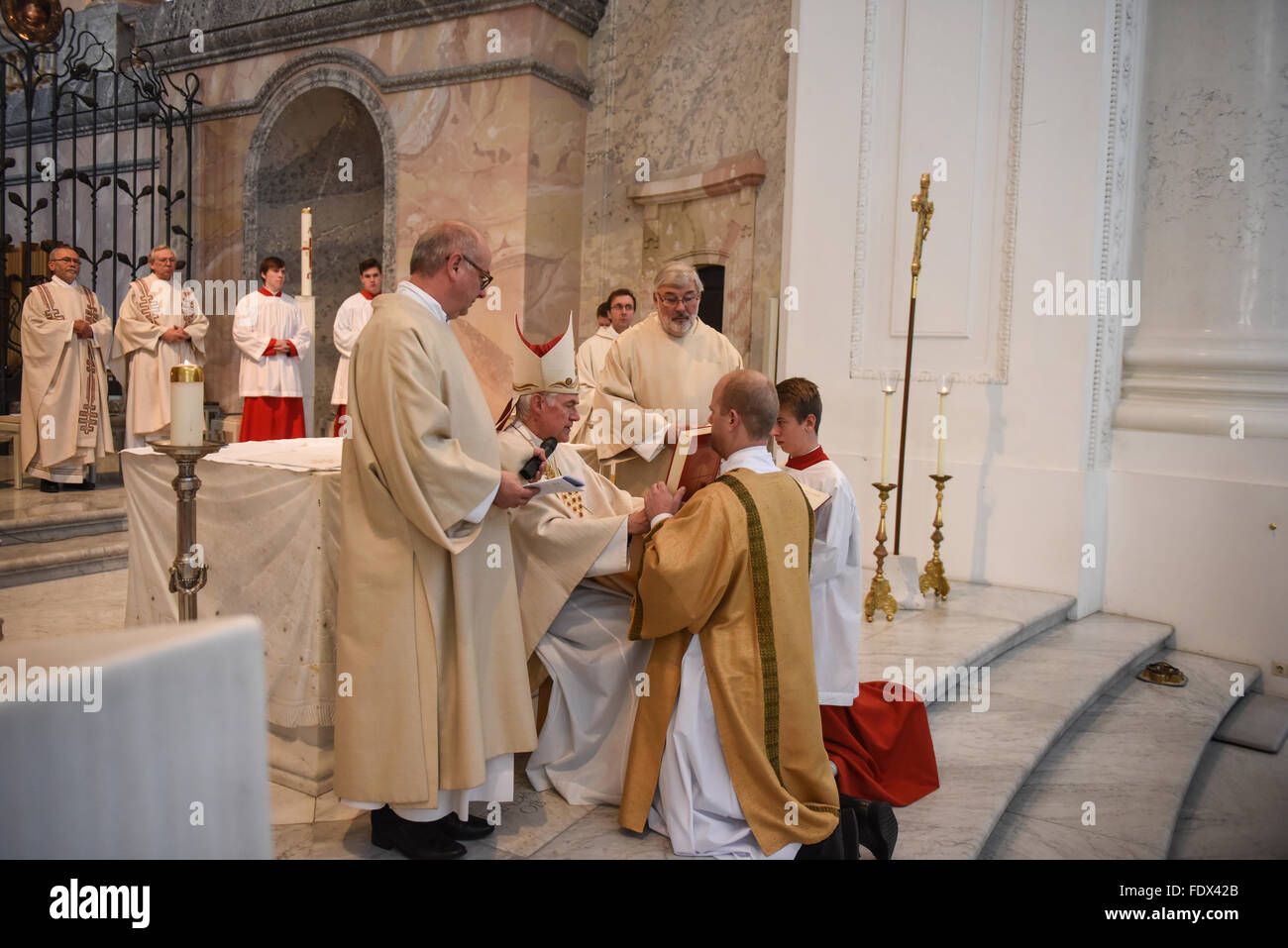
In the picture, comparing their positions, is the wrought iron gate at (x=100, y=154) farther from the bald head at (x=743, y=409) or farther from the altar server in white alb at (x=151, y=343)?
the bald head at (x=743, y=409)

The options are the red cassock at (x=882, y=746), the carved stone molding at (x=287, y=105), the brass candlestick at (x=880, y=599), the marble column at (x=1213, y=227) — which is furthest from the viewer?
the carved stone molding at (x=287, y=105)

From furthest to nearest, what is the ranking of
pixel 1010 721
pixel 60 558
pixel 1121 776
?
pixel 60 558 < pixel 1010 721 < pixel 1121 776

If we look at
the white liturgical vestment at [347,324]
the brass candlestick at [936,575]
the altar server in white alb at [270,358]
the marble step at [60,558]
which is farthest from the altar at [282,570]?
the white liturgical vestment at [347,324]

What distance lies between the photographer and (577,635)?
9.79ft

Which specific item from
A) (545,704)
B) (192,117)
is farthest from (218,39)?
(545,704)

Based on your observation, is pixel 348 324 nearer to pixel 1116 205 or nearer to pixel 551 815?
pixel 1116 205

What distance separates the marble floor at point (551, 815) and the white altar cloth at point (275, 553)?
1.02 ft

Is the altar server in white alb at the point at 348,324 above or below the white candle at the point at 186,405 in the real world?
above

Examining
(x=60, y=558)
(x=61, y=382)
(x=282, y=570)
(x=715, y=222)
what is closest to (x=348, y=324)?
(x=61, y=382)

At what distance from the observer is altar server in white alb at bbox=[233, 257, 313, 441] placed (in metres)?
8.15

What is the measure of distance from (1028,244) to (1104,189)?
0.49 metres

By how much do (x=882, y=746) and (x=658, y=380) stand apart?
6.44ft

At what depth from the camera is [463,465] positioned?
237 centimetres

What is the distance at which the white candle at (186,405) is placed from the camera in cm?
222
